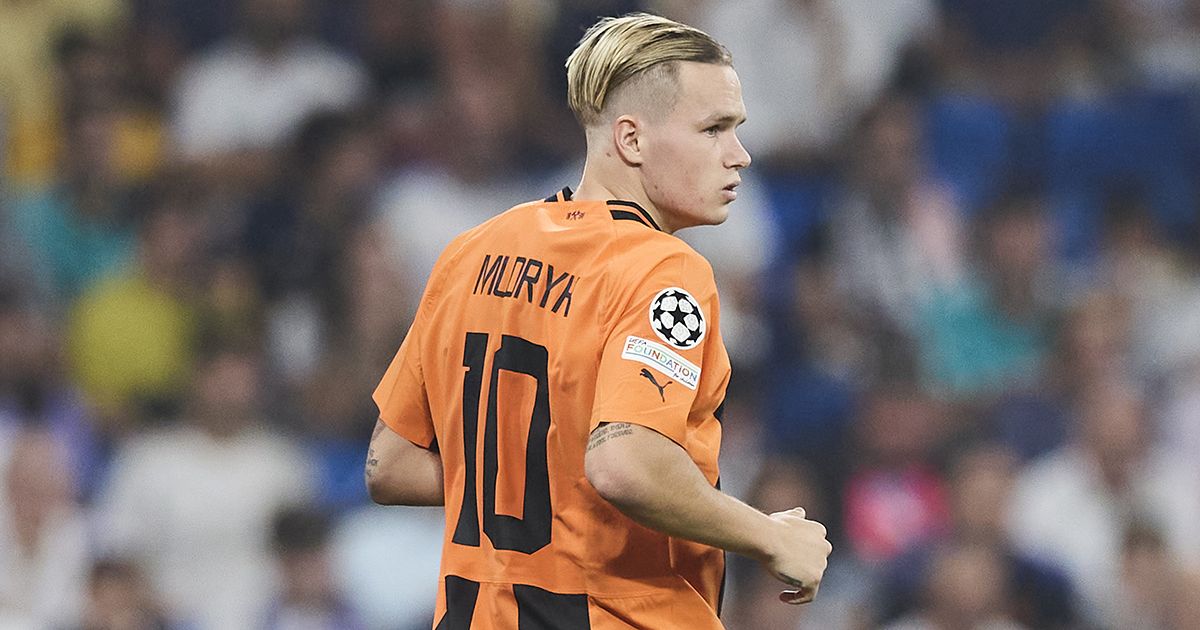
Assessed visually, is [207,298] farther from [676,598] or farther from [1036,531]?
[676,598]

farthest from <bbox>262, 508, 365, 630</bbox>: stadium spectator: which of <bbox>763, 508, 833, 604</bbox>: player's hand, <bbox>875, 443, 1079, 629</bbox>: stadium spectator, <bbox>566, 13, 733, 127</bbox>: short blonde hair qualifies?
<bbox>763, 508, 833, 604</bbox>: player's hand

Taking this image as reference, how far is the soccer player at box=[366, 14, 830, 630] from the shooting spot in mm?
2570

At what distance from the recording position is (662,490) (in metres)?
2.53

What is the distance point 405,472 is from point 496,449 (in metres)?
0.36

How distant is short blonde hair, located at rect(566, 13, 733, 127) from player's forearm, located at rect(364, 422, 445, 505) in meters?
0.68

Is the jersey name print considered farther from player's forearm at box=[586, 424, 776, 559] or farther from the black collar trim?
player's forearm at box=[586, 424, 776, 559]

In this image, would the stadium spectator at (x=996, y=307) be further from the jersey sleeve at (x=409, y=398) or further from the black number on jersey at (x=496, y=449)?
the black number on jersey at (x=496, y=449)

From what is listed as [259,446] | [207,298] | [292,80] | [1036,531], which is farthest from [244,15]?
[1036,531]

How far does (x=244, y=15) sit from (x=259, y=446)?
251 centimetres

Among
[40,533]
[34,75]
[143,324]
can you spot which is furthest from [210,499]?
[34,75]

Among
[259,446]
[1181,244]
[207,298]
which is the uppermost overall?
[1181,244]

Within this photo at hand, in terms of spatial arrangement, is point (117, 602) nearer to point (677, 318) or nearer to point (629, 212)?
point (629, 212)

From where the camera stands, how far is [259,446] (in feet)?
22.0

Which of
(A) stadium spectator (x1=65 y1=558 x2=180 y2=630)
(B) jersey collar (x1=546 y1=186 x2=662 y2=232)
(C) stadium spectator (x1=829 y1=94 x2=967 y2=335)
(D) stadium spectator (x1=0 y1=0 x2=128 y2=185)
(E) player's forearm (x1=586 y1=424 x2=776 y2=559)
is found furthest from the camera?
(D) stadium spectator (x1=0 y1=0 x2=128 y2=185)
